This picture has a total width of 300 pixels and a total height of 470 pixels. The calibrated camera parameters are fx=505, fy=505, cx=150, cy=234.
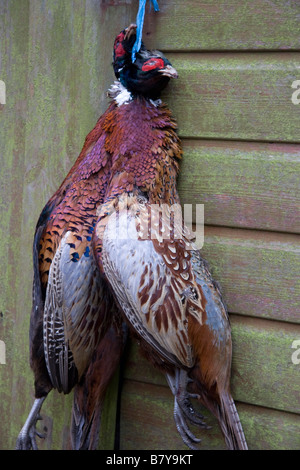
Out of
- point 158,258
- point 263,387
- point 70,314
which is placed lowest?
point 263,387

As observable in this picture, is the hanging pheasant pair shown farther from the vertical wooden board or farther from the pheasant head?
the vertical wooden board

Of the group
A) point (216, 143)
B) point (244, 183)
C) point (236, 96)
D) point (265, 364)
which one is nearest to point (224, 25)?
point (236, 96)

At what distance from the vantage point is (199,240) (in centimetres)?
153

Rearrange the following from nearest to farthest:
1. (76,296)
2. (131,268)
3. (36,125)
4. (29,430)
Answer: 1. (131,268)
2. (76,296)
3. (29,430)
4. (36,125)

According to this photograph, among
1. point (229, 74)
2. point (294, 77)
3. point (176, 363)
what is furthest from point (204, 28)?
point (176, 363)

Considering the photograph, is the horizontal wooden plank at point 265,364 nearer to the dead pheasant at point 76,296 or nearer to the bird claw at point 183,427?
the bird claw at point 183,427

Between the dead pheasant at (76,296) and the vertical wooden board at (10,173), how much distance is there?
298 millimetres

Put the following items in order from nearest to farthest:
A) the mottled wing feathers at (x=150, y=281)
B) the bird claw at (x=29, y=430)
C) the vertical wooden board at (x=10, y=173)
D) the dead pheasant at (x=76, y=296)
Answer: the mottled wing feathers at (x=150, y=281) < the dead pheasant at (x=76, y=296) < the bird claw at (x=29, y=430) < the vertical wooden board at (x=10, y=173)

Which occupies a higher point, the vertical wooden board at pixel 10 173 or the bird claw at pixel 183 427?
the vertical wooden board at pixel 10 173

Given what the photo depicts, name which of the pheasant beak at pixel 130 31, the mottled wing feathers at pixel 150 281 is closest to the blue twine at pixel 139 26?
the pheasant beak at pixel 130 31

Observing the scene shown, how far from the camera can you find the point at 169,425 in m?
1.63

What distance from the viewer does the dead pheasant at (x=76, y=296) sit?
1.44 m

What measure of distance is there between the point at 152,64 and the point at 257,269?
0.66 metres

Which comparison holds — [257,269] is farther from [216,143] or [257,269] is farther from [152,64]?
[152,64]
